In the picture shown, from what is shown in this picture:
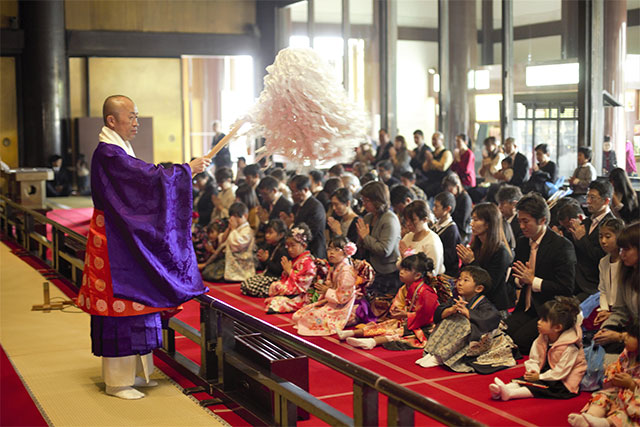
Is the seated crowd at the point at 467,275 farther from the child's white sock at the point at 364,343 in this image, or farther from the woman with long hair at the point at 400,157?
the woman with long hair at the point at 400,157

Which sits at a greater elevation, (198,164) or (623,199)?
(198,164)

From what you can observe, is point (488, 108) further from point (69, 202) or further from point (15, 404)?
point (15, 404)

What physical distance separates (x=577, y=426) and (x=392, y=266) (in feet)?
8.87

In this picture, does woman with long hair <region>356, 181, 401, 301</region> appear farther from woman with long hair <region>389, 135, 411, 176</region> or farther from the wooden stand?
woman with long hair <region>389, 135, 411, 176</region>

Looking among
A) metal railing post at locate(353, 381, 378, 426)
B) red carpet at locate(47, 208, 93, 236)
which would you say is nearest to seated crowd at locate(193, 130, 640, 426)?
metal railing post at locate(353, 381, 378, 426)

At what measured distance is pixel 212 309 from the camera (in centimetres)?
423

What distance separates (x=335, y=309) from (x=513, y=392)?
1868mm

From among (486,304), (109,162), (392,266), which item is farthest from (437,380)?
(109,162)

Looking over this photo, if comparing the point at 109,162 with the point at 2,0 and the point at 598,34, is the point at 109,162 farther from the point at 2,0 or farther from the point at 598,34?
the point at 2,0

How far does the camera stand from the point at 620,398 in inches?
142

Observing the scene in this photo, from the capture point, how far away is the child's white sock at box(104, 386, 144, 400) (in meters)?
4.12

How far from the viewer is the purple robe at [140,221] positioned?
388cm

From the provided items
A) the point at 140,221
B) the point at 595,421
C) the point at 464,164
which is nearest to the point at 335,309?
the point at 140,221

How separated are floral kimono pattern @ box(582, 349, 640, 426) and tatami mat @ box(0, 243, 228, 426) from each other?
1.77m
